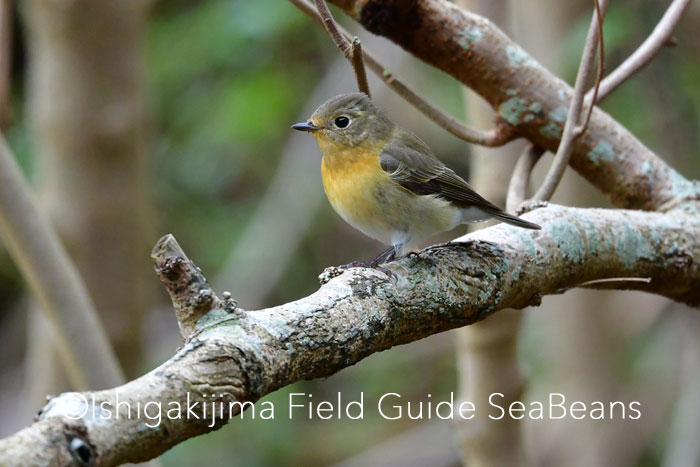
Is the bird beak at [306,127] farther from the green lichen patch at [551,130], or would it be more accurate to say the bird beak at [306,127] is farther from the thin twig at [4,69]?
the thin twig at [4,69]

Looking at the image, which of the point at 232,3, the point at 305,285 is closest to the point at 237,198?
the point at 305,285

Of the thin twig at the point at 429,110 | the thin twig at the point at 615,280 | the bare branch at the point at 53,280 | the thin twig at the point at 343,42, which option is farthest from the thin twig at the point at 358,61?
the bare branch at the point at 53,280

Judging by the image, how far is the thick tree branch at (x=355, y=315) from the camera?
3.98 ft

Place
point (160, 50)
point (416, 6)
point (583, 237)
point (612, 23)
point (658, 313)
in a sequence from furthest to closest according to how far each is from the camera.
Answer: point (160, 50) < point (658, 313) < point (612, 23) < point (416, 6) < point (583, 237)

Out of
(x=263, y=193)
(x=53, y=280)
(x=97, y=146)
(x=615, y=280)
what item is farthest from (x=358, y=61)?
(x=263, y=193)

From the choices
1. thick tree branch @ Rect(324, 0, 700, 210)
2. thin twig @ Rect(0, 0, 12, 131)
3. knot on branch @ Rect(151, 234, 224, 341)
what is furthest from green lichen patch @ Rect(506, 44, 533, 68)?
thin twig @ Rect(0, 0, 12, 131)

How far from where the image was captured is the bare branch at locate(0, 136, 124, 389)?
119 inches

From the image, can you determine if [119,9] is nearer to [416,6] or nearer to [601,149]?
[416,6]

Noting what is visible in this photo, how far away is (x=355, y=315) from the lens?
1751 millimetres

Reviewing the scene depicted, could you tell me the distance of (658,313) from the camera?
5.75m

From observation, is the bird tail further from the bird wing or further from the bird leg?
the bird leg

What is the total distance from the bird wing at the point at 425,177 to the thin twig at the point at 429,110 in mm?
155

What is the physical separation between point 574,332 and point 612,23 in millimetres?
2037

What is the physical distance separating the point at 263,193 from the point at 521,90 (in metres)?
4.81
